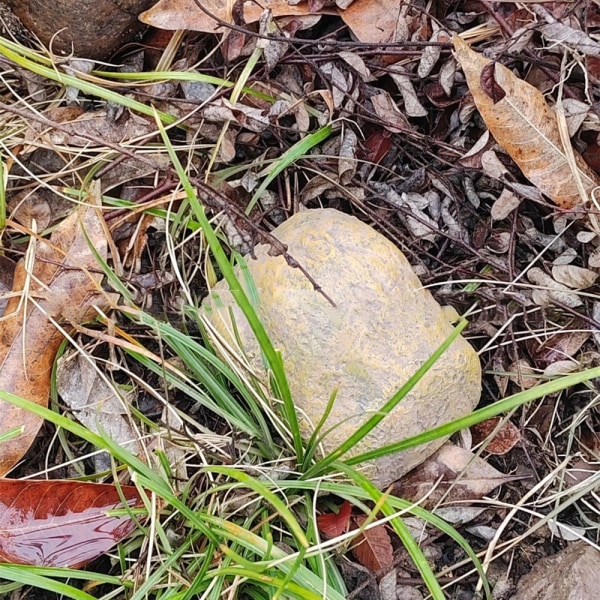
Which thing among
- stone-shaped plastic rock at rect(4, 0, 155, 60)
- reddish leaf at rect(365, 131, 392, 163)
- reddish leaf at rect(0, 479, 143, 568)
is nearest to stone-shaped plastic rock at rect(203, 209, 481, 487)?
reddish leaf at rect(365, 131, 392, 163)

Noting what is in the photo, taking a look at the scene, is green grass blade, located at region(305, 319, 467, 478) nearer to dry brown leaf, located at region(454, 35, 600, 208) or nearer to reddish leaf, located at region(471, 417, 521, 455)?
reddish leaf, located at region(471, 417, 521, 455)

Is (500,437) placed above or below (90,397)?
below

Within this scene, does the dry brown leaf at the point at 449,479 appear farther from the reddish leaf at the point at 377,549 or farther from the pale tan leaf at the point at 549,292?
the pale tan leaf at the point at 549,292

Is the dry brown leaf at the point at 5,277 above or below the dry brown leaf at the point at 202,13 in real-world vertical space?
below

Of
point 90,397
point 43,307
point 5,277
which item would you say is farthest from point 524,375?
point 5,277

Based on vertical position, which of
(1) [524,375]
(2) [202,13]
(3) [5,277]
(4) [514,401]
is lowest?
(1) [524,375]

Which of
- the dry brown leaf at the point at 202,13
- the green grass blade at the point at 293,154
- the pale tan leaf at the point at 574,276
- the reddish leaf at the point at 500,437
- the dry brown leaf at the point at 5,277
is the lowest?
the reddish leaf at the point at 500,437

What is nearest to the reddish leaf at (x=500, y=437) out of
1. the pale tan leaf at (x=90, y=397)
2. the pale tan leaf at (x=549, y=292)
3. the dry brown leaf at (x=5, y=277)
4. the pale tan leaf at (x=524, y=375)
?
the pale tan leaf at (x=524, y=375)

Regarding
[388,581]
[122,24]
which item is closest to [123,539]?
[388,581]

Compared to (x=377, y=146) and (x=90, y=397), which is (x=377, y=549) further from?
(x=377, y=146)
